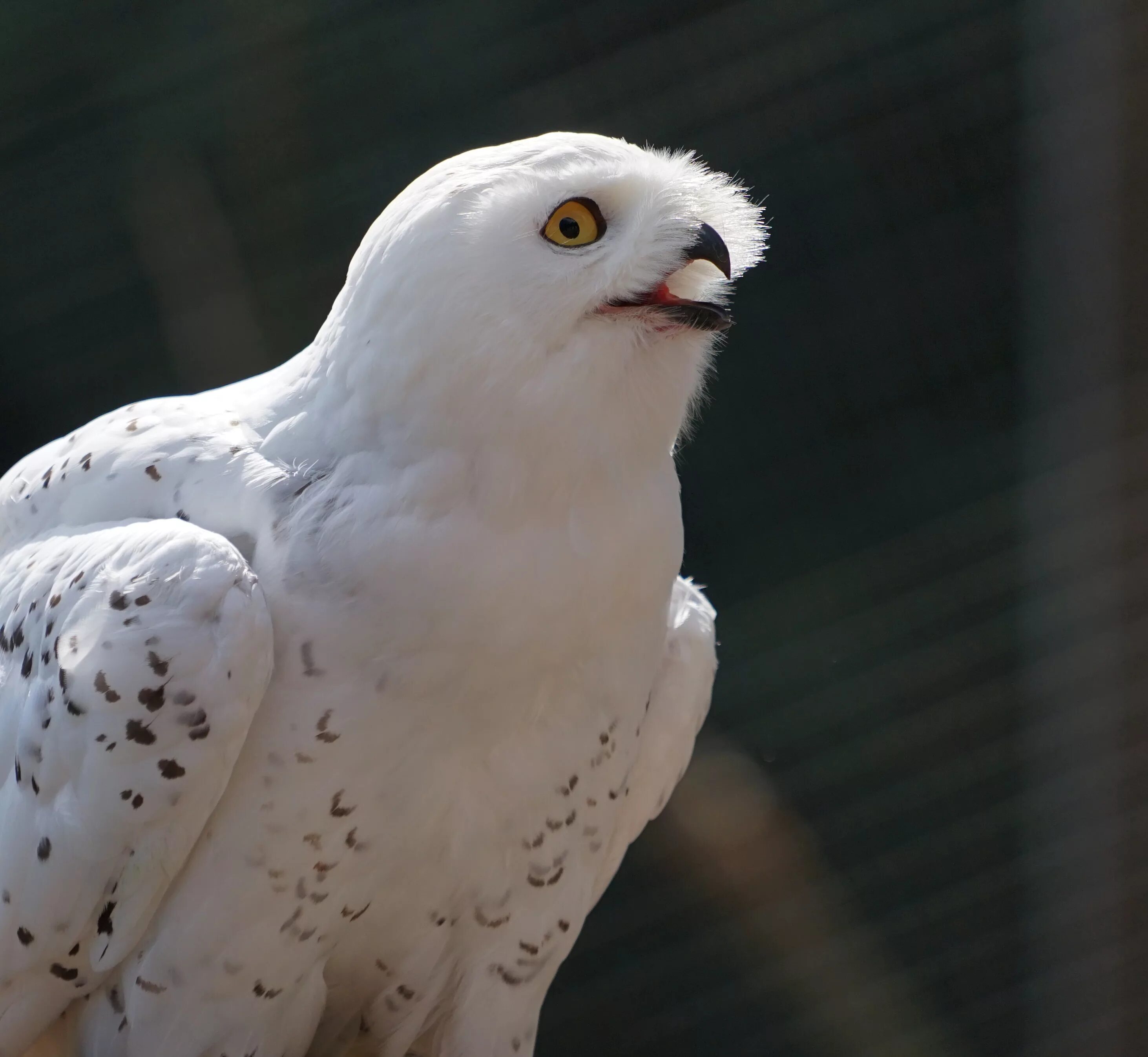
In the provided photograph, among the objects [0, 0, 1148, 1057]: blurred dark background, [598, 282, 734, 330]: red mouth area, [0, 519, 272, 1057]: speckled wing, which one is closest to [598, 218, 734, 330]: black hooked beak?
[598, 282, 734, 330]: red mouth area

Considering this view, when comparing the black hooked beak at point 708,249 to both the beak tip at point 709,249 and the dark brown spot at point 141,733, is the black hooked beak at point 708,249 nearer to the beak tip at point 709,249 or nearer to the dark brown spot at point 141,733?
the beak tip at point 709,249

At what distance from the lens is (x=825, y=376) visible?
199 cm

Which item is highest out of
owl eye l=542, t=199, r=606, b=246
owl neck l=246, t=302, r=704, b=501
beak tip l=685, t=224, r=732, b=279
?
owl eye l=542, t=199, r=606, b=246

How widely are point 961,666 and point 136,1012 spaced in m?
1.31

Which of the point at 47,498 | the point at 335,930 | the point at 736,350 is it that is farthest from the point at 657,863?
the point at 47,498

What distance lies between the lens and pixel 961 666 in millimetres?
2002

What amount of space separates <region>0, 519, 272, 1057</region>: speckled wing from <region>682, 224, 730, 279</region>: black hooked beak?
0.43 meters

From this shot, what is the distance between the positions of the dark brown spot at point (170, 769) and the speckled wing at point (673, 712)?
495mm

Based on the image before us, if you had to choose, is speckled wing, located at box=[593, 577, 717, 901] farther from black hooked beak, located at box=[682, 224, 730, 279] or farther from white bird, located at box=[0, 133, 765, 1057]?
black hooked beak, located at box=[682, 224, 730, 279]

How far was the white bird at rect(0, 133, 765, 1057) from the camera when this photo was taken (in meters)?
1.02

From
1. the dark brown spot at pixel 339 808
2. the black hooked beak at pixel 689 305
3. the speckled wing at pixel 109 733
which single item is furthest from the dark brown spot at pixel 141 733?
the black hooked beak at pixel 689 305

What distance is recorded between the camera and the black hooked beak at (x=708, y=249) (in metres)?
1.06

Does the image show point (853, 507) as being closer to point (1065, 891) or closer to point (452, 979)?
point (1065, 891)

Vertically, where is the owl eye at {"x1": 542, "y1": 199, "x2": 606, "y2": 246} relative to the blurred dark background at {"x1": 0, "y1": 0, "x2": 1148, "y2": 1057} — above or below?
above
